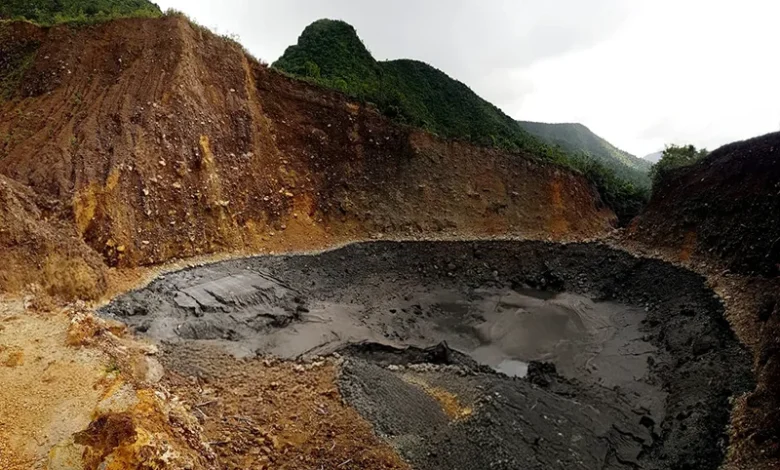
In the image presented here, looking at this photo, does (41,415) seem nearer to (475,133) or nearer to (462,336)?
(462,336)

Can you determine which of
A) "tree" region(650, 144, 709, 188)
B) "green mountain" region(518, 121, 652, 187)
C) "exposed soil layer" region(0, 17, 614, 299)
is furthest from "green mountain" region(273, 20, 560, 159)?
"green mountain" region(518, 121, 652, 187)

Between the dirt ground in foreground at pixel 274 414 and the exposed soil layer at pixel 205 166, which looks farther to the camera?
the exposed soil layer at pixel 205 166

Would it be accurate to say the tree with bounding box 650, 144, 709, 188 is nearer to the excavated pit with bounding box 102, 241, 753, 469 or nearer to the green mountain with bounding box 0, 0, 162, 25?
the excavated pit with bounding box 102, 241, 753, 469

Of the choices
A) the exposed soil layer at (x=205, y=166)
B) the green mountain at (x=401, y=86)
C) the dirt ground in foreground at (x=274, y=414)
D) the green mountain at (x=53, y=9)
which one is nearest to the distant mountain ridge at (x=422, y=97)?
the green mountain at (x=401, y=86)

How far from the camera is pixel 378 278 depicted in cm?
1856

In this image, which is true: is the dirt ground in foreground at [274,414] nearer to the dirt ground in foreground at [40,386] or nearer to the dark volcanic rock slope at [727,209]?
the dirt ground in foreground at [40,386]

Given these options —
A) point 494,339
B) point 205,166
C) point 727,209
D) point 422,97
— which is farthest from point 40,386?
point 422,97

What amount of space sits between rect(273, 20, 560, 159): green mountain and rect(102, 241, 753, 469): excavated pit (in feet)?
24.3

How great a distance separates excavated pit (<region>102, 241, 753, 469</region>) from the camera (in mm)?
9023

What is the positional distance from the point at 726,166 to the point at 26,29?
27.2m

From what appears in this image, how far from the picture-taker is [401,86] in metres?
30.8

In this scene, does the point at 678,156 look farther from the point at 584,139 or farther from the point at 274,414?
the point at 584,139

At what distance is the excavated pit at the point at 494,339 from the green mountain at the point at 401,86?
742 cm

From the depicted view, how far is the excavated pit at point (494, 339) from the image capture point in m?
9.02
